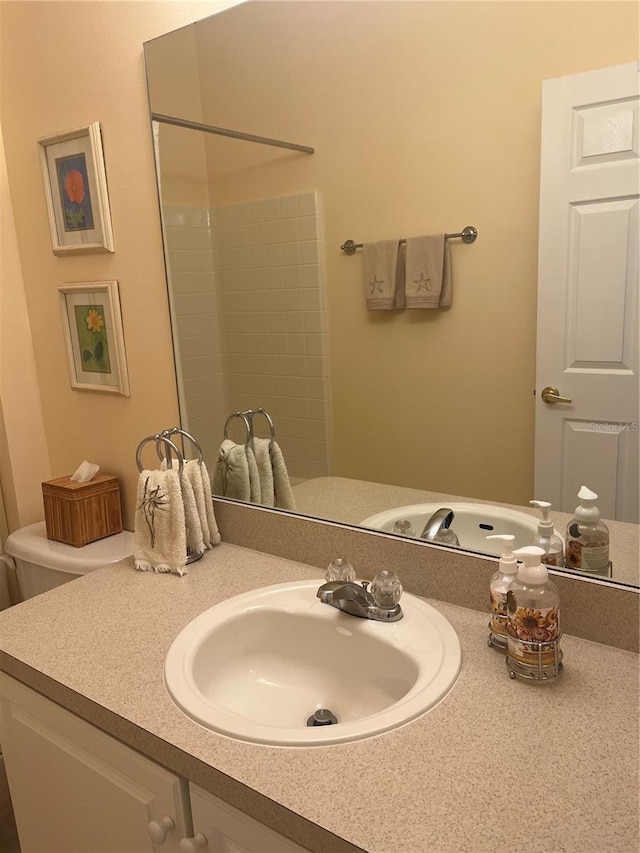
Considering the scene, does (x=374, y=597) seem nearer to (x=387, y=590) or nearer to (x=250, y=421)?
(x=387, y=590)

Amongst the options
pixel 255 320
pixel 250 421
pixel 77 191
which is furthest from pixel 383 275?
pixel 77 191

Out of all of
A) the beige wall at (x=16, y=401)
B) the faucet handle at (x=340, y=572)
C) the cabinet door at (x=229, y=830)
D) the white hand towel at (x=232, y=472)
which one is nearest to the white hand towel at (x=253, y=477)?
the white hand towel at (x=232, y=472)

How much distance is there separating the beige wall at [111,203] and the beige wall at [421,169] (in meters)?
0.23

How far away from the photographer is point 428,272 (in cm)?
117

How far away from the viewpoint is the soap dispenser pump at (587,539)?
1.06 metres

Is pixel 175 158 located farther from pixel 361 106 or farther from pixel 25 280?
pixel 25 280

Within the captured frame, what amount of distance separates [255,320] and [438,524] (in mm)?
600

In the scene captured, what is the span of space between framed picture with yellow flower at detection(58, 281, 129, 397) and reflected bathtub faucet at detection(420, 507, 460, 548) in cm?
91

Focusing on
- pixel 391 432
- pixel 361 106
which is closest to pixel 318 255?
pixel 361 106

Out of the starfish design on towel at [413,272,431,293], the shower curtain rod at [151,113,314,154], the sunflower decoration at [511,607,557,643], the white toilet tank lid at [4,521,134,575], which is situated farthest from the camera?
the white toilet tank lid at [4,521,134,575]

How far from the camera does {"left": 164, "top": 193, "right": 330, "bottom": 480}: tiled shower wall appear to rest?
53.2 inches

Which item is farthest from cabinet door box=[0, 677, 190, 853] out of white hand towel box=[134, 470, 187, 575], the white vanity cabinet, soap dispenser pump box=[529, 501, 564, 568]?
soap dispenser pump box=[529, 501, 564, 568]

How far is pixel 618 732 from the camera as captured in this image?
2.79 feet

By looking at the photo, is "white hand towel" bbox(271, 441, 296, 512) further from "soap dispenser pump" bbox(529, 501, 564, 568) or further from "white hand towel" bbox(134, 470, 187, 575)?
"soap dispenser pump" bbox(529, 501, 564, 568)
